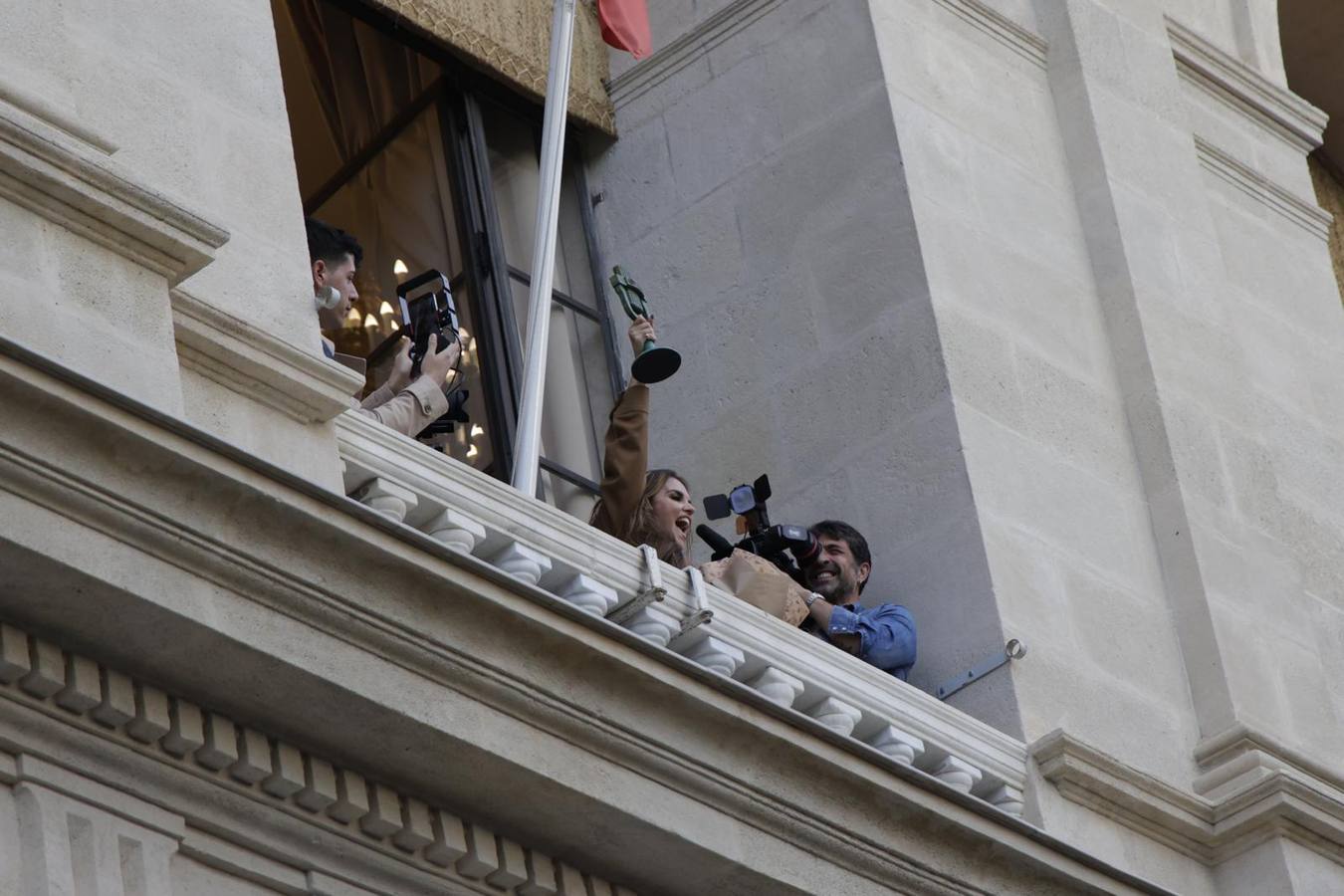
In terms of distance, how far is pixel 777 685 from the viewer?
1211cm

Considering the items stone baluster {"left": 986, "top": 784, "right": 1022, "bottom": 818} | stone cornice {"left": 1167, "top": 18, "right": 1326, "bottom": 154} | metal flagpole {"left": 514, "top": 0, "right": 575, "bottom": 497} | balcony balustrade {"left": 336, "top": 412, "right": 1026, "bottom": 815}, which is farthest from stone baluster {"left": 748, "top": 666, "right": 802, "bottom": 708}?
stone cornice {"left": 1167, "top": 18, "right": 1326, "bottom": 154}

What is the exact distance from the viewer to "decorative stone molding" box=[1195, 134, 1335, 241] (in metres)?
17.8

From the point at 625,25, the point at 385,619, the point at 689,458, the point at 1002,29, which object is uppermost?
the point at 1002,29

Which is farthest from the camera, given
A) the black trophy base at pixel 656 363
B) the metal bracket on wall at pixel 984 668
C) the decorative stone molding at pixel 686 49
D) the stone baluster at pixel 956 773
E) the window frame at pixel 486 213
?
the decorative stone molding at pixel 686 49

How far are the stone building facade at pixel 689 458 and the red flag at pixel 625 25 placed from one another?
3.58 ft

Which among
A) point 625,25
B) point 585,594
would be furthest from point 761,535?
point 625,25

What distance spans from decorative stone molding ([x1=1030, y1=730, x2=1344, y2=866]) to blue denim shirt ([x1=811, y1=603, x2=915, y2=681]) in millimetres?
667

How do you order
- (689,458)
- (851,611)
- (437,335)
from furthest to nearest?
(689,458)
(851,611)
(437,335)

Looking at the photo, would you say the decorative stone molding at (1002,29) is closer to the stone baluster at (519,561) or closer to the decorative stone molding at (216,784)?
the stone baluster at (519,561)

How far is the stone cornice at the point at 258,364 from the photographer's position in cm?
1064

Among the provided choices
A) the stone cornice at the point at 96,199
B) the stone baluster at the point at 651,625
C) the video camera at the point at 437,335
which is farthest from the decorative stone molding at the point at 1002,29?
the stone cornice at the point at 96,199

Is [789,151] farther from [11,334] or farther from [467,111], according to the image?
[11,334]

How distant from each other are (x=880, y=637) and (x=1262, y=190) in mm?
5622

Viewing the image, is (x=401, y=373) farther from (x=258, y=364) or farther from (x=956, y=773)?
(x=956, y=773)
